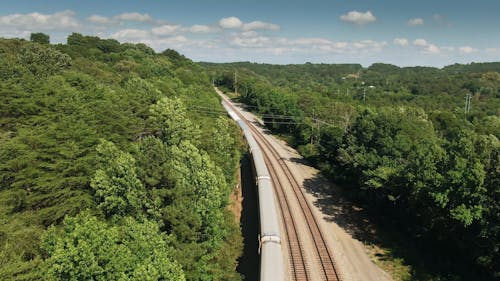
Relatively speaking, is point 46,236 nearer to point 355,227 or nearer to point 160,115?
point 160,115

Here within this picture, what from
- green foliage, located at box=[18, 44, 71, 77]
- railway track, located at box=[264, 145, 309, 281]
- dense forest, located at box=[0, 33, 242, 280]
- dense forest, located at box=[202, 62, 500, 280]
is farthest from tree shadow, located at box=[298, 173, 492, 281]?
green foliage, located at box=[18, 44, 71, 77]

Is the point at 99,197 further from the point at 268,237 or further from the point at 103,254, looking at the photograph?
the point at 268,237

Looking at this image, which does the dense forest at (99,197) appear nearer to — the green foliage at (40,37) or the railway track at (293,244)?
the railway track at (293,244)

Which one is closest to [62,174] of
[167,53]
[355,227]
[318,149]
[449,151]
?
[355,227]

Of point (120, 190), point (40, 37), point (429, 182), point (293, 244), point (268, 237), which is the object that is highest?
point (40, 37)

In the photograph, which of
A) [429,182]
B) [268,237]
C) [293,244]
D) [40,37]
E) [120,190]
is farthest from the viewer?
[40,37]

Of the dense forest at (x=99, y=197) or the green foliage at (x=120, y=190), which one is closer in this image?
the dense forest at (x=99, y=197)

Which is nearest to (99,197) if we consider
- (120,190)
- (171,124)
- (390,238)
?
(120,190)

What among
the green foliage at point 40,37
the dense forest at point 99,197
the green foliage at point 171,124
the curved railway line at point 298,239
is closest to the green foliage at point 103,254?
the dense forest at point 99,197
